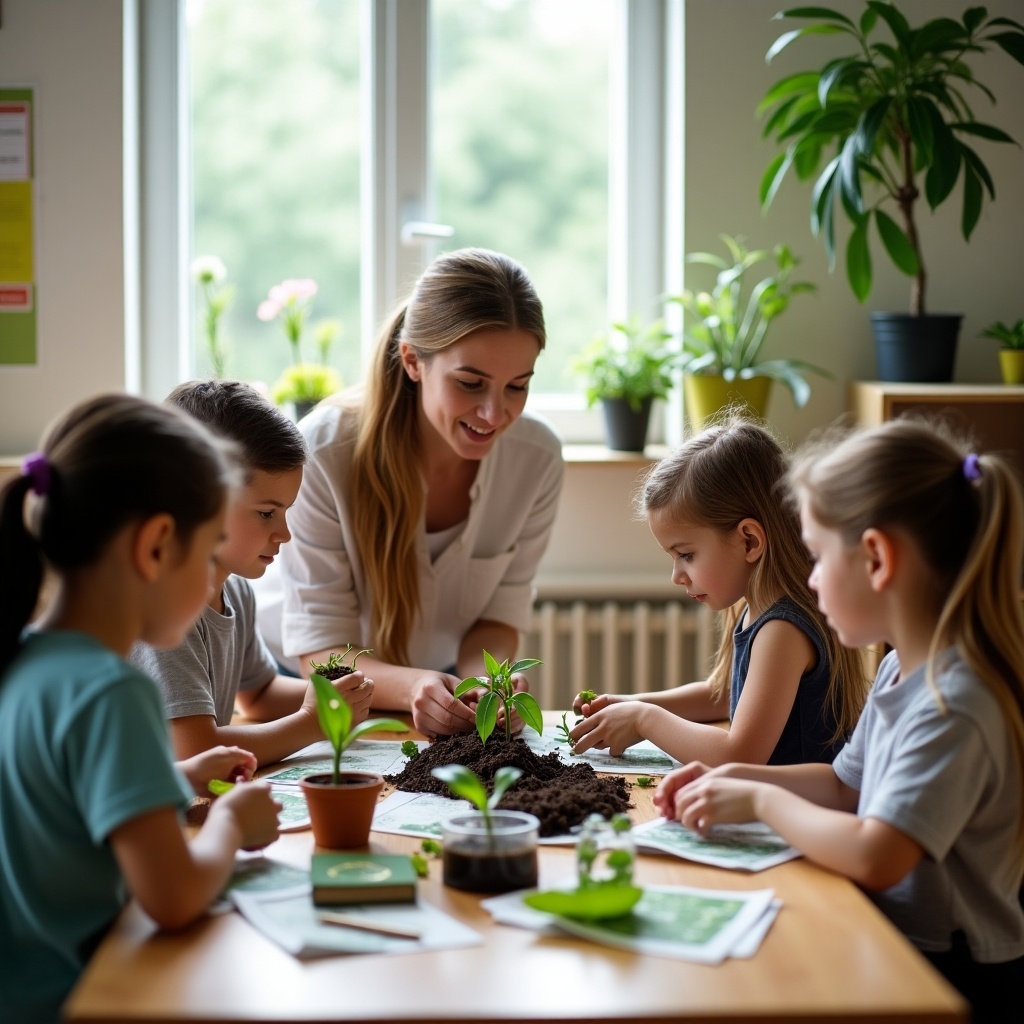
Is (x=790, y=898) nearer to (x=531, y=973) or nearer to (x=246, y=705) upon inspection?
(x=531, y=973)

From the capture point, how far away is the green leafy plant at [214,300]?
341 cm

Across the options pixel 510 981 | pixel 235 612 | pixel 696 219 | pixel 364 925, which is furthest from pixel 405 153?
pixel 510 981

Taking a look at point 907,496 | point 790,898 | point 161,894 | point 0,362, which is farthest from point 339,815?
point 0,362

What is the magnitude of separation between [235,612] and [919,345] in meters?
2.00

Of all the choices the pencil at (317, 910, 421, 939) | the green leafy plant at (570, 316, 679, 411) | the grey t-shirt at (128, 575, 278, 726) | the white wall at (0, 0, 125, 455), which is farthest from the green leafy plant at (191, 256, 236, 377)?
the pencil at (317, 910, 421, 939)

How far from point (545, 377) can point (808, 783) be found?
2309 millimetres

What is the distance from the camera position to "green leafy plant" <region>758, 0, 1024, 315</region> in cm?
294

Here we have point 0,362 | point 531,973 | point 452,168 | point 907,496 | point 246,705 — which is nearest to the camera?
point 531,973

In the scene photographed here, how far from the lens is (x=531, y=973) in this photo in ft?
3.62

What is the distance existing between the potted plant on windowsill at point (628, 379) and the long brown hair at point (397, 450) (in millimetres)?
1012

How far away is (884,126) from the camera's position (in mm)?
3047

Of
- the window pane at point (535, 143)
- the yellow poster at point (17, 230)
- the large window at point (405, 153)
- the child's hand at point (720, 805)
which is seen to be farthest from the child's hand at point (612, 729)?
the yellow poster at point (17, 230)

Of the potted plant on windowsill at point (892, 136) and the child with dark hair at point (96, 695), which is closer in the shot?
the child with dark hair at point (96, 695)

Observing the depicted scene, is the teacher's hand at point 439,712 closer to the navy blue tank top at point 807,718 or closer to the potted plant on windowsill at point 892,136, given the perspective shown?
the navy blue tank top at point 807,718
